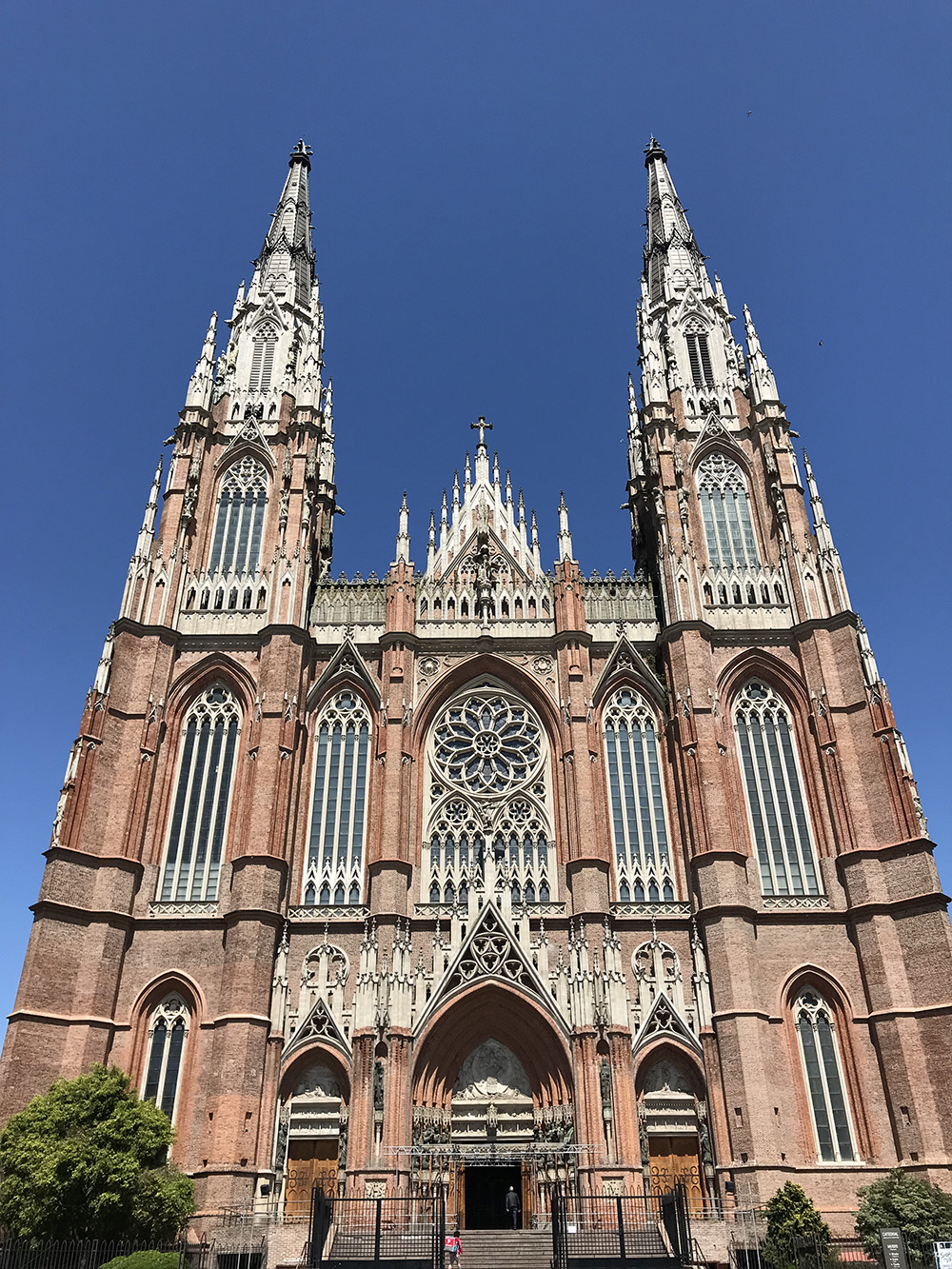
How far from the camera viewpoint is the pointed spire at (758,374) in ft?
134

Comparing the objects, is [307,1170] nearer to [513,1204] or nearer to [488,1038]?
[513,1204]

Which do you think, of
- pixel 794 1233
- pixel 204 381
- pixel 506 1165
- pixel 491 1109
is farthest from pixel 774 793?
pixel 204 381

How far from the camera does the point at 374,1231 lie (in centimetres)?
2392

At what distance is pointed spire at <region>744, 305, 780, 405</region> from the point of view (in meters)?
40.9

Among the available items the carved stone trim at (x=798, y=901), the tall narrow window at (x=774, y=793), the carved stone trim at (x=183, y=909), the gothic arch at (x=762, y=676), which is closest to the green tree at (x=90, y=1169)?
the carved stone trim at (x=183, y=909)

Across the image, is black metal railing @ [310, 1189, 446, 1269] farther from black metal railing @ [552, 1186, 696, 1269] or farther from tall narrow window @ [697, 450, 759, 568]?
tall narrow window @ [697, 450, 759, 568]

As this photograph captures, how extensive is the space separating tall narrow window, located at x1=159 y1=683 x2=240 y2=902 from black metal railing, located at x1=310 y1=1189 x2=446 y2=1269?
1030 centimetres

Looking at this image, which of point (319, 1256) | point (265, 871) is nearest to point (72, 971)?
point (265, 871)

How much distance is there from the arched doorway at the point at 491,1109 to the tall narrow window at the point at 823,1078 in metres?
7.01

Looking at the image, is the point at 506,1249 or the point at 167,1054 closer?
the point at 506,1249

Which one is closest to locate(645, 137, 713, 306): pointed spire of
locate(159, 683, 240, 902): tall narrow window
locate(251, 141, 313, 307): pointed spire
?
locate(251, 141, 313, 307): pointed spire

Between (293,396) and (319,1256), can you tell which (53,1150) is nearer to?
(319,1256)

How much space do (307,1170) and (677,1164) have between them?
1046 centimetres

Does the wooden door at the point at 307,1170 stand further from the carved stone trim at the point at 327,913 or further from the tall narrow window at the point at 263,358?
the tall narrow window at the point at 263,358
